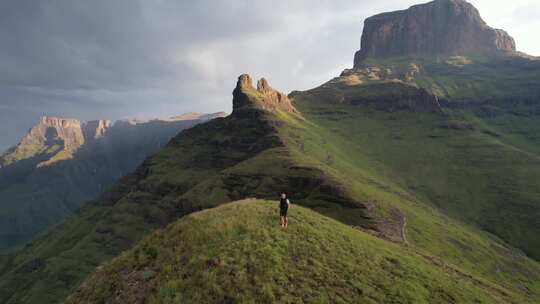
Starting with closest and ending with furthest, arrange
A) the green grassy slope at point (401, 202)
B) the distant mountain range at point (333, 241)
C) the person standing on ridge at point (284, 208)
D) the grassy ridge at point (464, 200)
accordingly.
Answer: the distant mountain range at point (333, 241) < the person standing on ridge at point (284, 208) < the green grassy slope at point (401, 202) < the grassy ridge at point (464, 200)

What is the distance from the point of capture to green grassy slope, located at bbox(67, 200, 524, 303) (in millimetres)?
25922

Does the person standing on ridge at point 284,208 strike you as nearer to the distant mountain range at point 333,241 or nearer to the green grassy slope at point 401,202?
the distant mountain range at point 333,241

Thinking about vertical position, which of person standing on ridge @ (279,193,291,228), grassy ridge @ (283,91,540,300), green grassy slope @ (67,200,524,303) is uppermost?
person standing on ridge @ (279,193,291,228)

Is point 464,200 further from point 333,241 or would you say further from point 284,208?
point 284,208

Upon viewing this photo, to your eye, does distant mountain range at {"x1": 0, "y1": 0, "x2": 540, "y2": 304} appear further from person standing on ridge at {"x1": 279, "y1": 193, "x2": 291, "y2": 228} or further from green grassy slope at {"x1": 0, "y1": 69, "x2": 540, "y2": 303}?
person standing on ridge at {"x1": 279, "y1": 193, "x2": 291, "y2": 228}

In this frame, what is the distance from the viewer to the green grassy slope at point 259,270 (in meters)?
25.9

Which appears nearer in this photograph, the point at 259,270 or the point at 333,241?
the point at 259,270

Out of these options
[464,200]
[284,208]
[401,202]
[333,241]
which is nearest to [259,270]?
[284,208]

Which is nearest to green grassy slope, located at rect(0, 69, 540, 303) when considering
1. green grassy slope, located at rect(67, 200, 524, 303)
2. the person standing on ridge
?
green grassy slope, located at rect(67, 200, 524, 303)

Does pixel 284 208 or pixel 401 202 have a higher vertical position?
pixel 284 208

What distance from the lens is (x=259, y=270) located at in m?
Result: 27.9

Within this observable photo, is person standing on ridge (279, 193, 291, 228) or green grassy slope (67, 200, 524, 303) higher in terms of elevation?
person standing on ridge (279, 193, 291, 228)

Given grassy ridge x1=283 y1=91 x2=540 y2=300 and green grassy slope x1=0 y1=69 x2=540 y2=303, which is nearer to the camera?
green grassy slope x1=0 y1=69 x2=540 y2=303

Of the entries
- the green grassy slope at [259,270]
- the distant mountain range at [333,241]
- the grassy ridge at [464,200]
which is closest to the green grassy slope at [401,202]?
the grassy ridge at [464,200]
